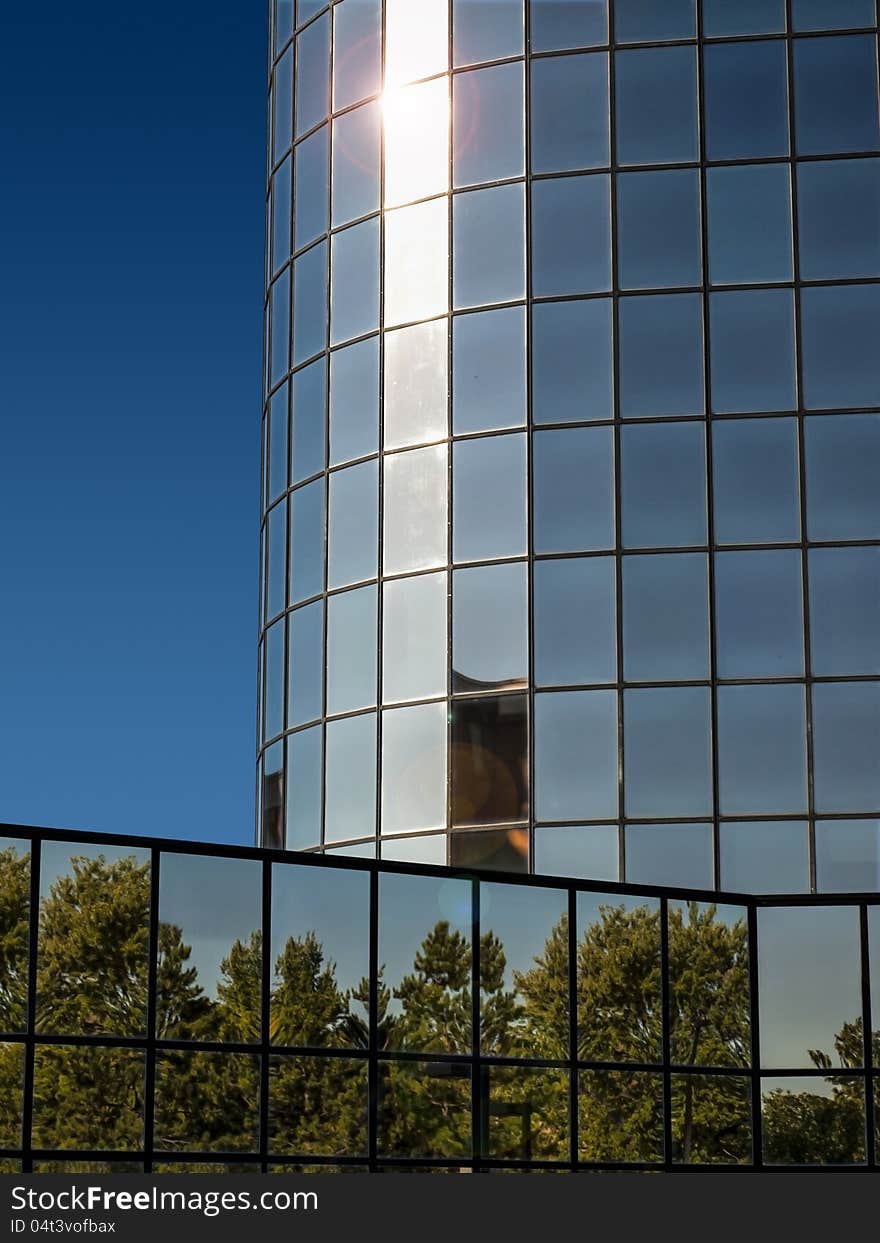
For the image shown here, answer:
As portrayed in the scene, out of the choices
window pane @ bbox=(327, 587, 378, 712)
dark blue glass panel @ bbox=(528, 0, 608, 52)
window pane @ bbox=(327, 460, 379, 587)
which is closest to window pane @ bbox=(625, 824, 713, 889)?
window pane @ bbox=(327, 587, 378, 712)

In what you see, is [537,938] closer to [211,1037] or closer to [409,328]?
[211,1037]

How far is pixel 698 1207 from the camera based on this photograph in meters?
22.5

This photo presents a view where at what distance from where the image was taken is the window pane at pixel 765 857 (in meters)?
31.1

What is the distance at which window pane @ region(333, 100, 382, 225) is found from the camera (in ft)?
119

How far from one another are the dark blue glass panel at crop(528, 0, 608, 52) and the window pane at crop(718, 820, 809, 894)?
1478 centimetres

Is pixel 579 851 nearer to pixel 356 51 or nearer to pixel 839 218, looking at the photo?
pixel 839 218

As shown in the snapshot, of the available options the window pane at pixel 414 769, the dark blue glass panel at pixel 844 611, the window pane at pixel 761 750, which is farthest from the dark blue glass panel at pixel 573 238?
the window pane at pixel 414 769

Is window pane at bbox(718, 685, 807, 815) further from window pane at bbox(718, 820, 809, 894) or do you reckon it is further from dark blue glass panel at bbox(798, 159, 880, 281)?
dark blue glass panel at bbox(798, 159, 880, 281)

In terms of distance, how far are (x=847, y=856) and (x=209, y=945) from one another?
13097mm

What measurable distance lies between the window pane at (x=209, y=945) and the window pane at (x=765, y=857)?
36.4 ft

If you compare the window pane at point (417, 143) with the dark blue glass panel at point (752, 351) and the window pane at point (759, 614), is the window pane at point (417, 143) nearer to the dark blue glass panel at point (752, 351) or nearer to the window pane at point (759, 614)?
the dark blue glass panel at point (752, 351)

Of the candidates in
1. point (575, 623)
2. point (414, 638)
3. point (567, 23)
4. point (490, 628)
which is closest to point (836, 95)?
point (567, 23)

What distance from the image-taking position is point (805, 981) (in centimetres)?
2745

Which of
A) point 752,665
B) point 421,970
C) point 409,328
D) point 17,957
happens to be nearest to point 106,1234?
point 17,957
